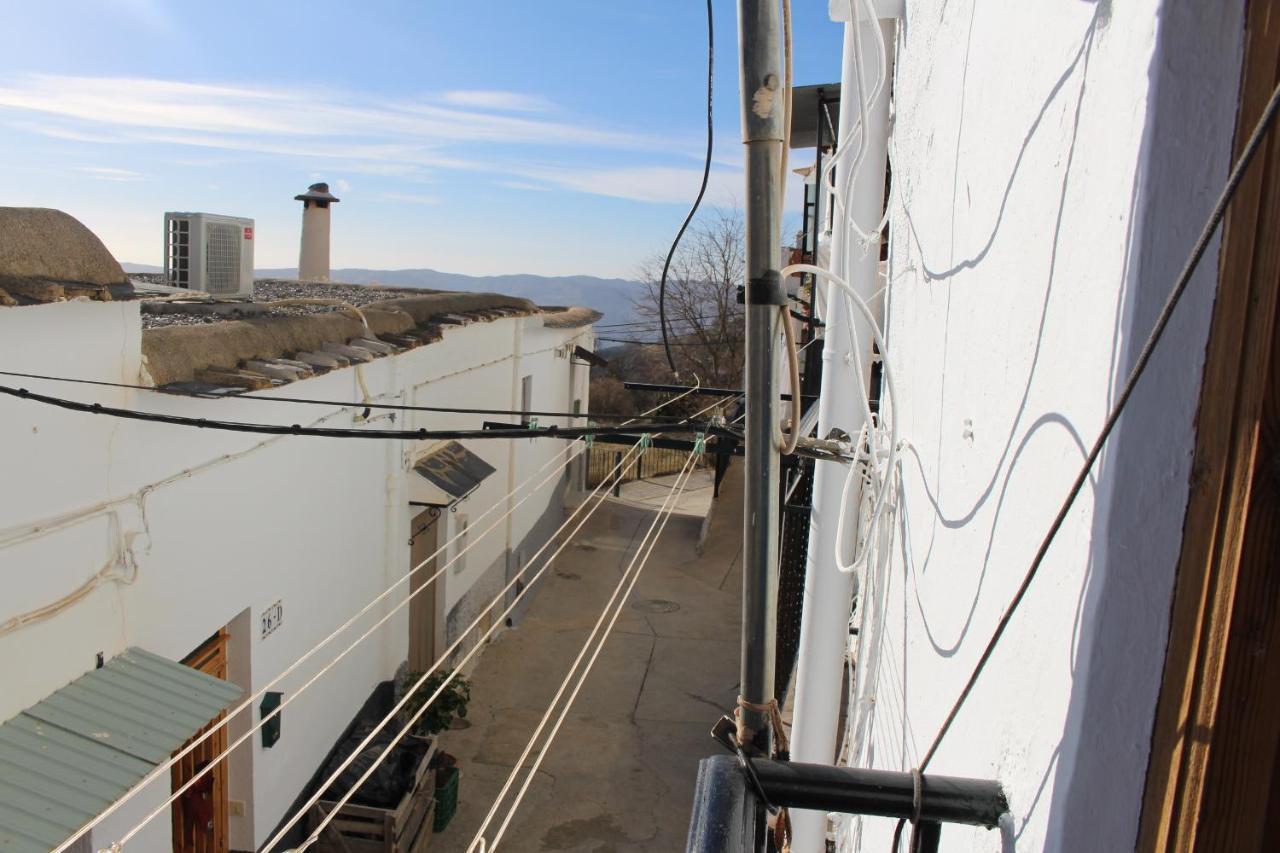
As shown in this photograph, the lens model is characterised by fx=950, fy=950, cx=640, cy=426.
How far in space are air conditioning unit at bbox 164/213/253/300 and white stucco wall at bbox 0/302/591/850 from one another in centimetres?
151

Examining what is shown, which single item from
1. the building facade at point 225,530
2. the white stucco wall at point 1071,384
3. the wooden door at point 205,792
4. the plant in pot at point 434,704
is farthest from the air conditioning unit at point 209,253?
the white stucco wall at point 1071,384

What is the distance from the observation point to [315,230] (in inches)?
669

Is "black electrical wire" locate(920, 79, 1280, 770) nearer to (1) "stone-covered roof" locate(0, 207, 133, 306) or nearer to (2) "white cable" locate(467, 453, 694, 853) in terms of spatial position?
(2) "white cable" locate(467, 453, 694, 853)

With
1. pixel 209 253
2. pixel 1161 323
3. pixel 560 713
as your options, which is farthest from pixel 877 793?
pixel 560 713

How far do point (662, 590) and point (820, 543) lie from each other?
11450 millimetres

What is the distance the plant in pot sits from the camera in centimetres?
877

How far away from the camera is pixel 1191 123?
2.92 ft

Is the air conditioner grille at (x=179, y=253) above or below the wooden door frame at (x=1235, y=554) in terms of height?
above

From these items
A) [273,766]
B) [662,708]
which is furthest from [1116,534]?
[662,708]

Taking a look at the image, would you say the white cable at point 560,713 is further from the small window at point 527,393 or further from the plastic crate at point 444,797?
the small window at point 527,393

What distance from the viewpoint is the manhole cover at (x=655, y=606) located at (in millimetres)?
13867

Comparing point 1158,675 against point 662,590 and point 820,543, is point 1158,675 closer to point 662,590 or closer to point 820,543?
point 820,543

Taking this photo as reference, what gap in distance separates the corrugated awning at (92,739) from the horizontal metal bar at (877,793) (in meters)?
3.18

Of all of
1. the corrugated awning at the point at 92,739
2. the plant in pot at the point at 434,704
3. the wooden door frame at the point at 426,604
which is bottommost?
the plant in pot at the point at 434,704
